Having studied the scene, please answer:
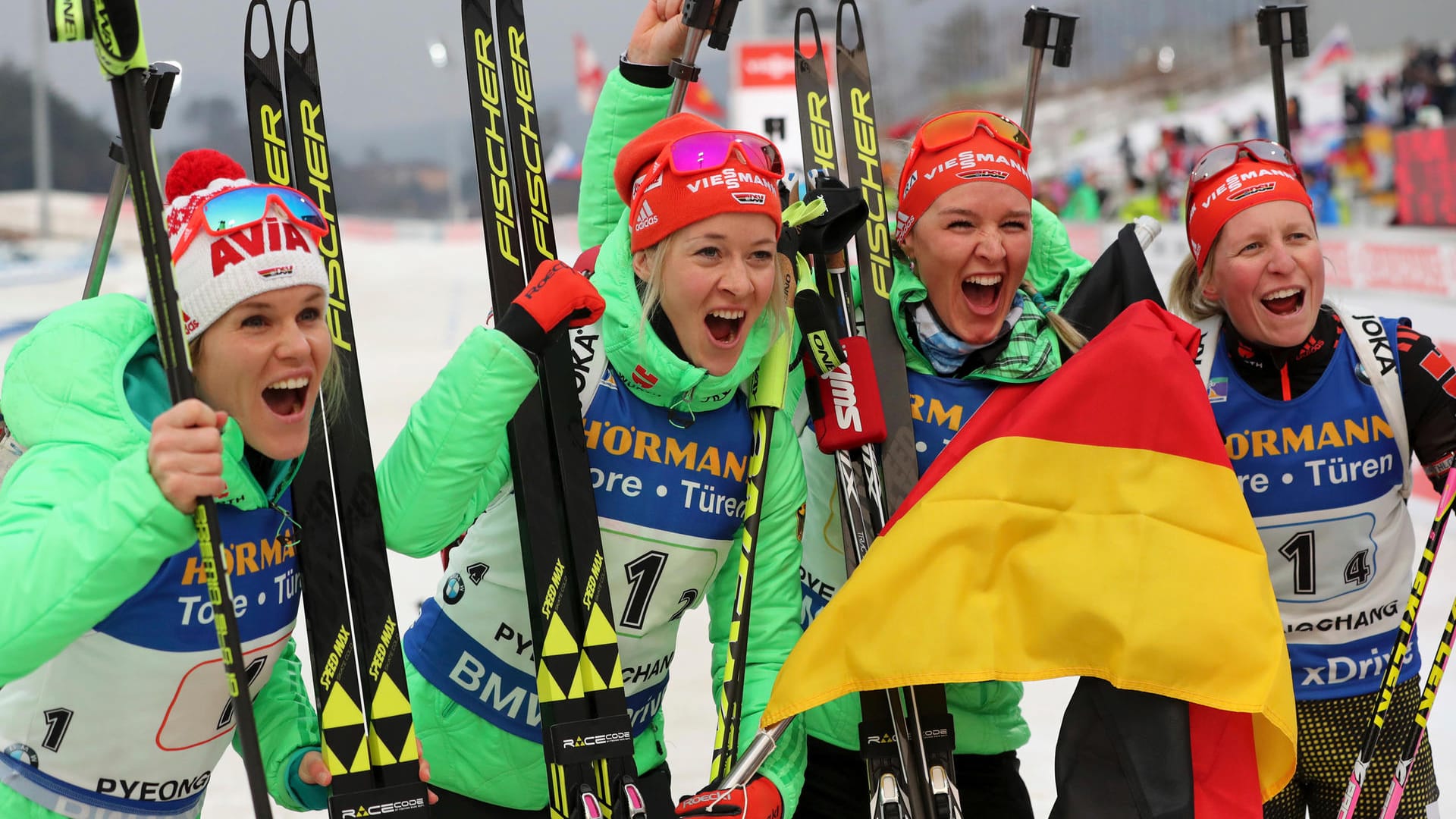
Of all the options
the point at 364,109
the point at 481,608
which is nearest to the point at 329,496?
the point at 481,608

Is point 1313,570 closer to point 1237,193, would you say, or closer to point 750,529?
point 1237,193

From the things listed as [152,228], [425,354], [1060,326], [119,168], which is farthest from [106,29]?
[425,354]

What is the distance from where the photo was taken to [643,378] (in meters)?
2.10

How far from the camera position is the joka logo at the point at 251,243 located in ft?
5.64

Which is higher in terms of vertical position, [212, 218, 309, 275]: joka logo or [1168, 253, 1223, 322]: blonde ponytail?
[1168, 253, 1223, 322]: blonde ponytail

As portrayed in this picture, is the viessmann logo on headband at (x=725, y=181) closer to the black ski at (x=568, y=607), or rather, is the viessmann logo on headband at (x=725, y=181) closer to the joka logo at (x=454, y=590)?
the black ski at (x=568, y=607)

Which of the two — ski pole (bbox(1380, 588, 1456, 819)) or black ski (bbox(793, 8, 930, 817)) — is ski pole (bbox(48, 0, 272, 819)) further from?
ski pole (bbox(1380, 588, 1456, 819))

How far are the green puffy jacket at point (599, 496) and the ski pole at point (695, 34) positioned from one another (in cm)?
39

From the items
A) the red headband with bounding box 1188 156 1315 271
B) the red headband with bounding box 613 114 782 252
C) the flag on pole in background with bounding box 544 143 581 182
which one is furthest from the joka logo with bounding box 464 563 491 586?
the flag on pole in background with bounding box 544 143 581 182

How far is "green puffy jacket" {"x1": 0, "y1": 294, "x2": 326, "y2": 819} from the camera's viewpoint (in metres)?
1.49

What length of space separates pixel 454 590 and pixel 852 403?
0.79 m

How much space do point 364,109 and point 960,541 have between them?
68492mm

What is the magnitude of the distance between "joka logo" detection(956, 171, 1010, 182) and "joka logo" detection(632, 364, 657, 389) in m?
0.77

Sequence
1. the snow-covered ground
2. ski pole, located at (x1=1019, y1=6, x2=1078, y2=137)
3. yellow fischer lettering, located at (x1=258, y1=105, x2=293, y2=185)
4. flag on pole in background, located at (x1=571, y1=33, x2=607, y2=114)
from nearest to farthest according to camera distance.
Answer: yellow fischer lettering, located at (x1=258, y1=105, x2=293, y2=185), ski pole, located at (x1=1019, y1=6, x2=1078, y2=137), the snow-covered ground, flag on pole in background, located at (x1=571, y1=33, x2=607, y2=114)
